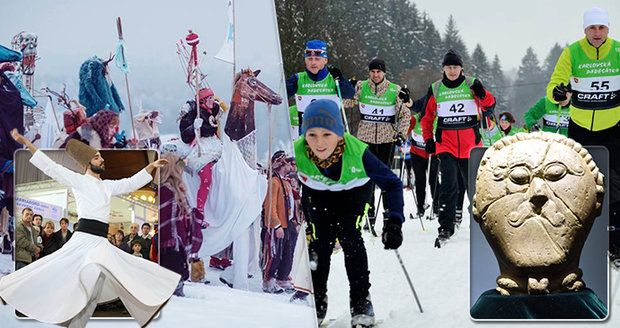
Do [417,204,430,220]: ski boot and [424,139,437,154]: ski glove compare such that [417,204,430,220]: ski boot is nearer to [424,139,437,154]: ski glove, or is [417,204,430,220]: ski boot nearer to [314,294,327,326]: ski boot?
[424,139,437,154]: ski glove

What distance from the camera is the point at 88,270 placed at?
4.05 meters

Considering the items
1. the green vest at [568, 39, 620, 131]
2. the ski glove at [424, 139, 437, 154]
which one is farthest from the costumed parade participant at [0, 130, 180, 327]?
the green vest at [568, 39, 620, 131]

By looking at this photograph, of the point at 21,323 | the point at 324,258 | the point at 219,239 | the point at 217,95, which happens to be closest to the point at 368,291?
the point at 324,258

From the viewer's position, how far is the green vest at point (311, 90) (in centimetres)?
426

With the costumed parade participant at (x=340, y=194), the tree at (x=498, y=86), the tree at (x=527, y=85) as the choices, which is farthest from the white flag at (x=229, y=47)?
the tree at (x=527, y=85)

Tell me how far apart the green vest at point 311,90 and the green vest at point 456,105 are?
444 mm

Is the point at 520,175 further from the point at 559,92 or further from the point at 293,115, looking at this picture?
the point at 293,115

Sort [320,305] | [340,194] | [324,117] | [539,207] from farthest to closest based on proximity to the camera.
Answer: [320,305] → [340,194] → [324,117] → [539,207]

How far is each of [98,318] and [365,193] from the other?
132 cm

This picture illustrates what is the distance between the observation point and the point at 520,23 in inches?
166

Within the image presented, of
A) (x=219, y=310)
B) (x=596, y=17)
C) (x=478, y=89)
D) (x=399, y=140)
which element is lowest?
(x=219, y=310)

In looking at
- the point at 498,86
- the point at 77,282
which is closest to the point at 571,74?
the point at 498,86

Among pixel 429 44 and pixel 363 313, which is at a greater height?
pixel 429 44

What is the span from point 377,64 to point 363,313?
1.09 m
